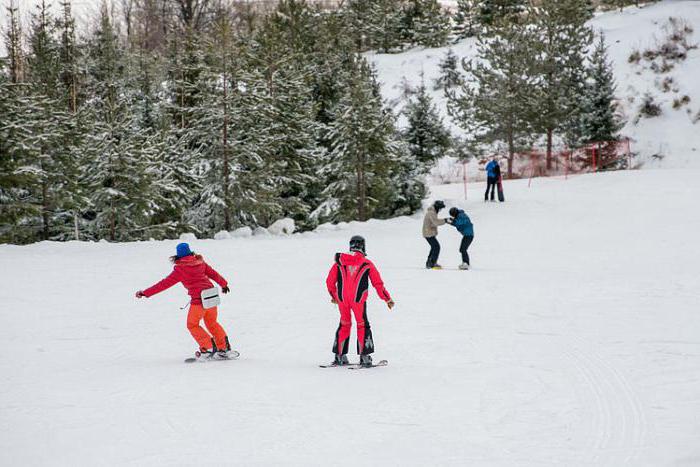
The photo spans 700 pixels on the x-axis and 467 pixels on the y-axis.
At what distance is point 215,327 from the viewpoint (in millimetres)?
8500

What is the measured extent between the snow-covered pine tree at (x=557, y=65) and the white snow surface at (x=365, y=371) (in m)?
17.3

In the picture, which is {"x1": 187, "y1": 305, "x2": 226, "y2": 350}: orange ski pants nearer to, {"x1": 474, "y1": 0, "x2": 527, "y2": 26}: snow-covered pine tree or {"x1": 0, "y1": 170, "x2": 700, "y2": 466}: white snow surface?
{"x1": 0, "y1": 170, "x2": 700, "y2": 466}: white snow surface

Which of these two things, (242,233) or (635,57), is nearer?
(242,233)

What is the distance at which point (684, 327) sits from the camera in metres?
9.59

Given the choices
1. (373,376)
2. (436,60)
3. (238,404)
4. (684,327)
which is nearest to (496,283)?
(684,327)

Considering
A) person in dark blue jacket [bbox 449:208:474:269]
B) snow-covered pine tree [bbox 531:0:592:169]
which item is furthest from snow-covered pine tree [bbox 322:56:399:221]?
snow-covered pine tree [bbox 531:0:592:169]

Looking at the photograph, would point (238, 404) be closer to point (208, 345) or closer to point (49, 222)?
point (208, 345)

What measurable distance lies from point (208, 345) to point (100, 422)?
244 cm

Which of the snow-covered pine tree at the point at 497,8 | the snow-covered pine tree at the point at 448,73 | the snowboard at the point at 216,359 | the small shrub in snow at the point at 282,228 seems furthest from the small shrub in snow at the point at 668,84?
the snowboard at the point at 216,359

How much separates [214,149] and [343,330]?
14356 mm

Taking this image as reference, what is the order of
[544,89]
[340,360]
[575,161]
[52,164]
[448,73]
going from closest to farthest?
[340,360]
[52,164]
[544,89]
[575,161]
[448,73]

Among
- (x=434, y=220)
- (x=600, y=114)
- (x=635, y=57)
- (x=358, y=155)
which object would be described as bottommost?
(x=434, y=220)

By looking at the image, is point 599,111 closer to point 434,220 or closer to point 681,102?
point 681,102

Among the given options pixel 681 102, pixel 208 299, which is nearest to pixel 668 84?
pixel 681 102
